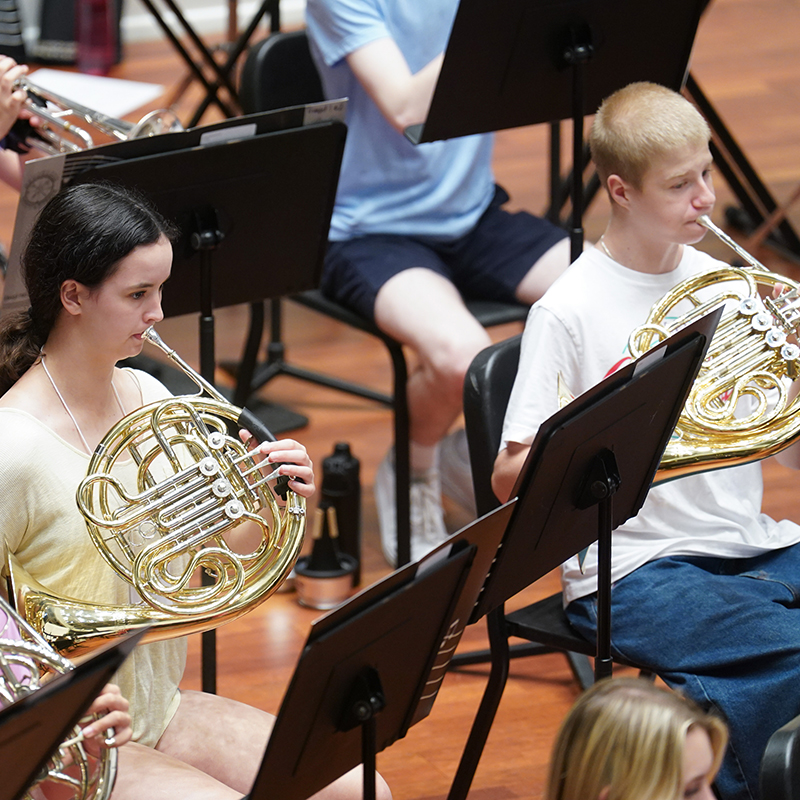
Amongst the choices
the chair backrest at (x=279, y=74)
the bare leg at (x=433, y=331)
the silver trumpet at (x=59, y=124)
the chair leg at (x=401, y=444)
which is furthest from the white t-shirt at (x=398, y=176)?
the silver trumpet at (x=59, y=124)

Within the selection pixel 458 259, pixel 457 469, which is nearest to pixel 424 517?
pixel 457 469

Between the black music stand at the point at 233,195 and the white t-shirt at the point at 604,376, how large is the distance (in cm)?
57

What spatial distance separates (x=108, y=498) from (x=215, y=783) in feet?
1.34

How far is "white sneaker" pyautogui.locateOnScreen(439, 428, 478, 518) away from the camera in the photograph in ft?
10.5

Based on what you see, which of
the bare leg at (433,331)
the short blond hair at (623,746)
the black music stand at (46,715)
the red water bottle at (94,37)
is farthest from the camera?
the red water bottle at (94,37)

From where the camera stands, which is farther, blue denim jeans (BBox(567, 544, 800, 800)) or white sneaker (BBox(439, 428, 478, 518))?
white sneaker (BBox(439, 428, 478, 518))

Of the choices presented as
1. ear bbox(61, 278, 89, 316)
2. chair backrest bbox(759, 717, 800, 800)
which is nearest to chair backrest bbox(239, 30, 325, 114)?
ear bbox(61, 278, 89, 316)

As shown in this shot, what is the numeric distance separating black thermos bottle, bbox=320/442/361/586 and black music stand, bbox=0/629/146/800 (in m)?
1.80

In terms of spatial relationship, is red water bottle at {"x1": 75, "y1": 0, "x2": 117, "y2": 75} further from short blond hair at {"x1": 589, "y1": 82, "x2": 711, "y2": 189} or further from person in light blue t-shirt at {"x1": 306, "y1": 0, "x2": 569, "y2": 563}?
short blond hair at {"x1": 589, "y1": 82, "x2": 711, "y2": 189}

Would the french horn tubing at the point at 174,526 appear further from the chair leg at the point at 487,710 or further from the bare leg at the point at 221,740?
the chair leg at the point at 487,710

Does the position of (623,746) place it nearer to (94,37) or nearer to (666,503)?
(666,503)

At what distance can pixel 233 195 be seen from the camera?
2418mm

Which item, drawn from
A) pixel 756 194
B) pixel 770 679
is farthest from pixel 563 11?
pixel 756 194

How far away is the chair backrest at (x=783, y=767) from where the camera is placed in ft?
4.89
